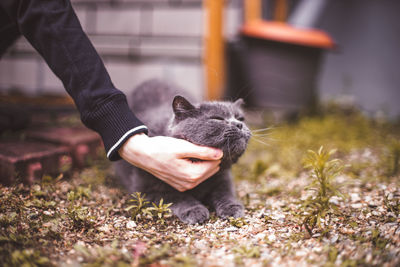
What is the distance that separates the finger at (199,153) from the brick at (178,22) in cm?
253

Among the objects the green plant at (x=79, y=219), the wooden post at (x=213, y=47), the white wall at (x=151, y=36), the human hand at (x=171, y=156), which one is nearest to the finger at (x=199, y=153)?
the human hand at (x=171, y=156)

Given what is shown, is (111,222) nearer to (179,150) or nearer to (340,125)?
(179,150)

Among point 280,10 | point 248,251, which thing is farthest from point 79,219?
point 280,10

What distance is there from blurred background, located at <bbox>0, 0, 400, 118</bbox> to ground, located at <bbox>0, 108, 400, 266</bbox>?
1604mm

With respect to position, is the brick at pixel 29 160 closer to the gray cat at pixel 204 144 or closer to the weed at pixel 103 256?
the gray cat at pixel 204 144

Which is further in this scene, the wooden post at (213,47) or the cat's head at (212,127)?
the wooden post at (213,47)

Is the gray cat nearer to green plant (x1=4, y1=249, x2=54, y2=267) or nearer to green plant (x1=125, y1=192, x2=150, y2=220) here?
green plant (x1=125, y1=192, x2=150, y2=220)

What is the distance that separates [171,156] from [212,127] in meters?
0.23

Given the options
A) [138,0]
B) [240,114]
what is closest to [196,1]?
[138,0]

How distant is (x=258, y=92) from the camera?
3295mm

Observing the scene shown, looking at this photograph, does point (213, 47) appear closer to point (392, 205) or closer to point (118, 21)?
point (118, 21)

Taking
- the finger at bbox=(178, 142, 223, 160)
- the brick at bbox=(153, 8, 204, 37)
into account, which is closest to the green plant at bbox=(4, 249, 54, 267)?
the finger at bbox=(178, 142, 223, 160)

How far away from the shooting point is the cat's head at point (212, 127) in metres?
1.30

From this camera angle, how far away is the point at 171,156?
48.8 inches
